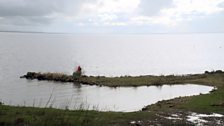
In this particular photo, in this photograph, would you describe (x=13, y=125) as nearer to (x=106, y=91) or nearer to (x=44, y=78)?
(x=106, y=91)

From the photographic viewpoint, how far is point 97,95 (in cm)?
4194

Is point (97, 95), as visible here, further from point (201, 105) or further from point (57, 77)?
point (201, 105)

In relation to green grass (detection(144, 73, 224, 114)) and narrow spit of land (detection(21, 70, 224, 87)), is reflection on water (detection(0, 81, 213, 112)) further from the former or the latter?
green grass (detection(144, 73, 224, 114))

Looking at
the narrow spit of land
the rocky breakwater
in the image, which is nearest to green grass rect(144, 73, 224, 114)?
the narrow spit of land

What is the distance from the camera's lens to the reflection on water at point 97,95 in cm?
3500

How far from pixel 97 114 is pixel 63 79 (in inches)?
1481

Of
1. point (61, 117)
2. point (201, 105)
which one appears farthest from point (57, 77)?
point (61, 117)

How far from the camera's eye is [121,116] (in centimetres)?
1944

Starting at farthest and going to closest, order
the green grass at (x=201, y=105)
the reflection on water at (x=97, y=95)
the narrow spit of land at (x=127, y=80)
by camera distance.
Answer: the narrow spit of land at (x=127, y=80)
the reflection on water at (x=97, y=95)
the green grass at (x=201, y=105)

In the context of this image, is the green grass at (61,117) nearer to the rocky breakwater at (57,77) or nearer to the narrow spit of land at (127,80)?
the narrow spit of land at (127,80)

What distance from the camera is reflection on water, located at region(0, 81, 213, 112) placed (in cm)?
3500

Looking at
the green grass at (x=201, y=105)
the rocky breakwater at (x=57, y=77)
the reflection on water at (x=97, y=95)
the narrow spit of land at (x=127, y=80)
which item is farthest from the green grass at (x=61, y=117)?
the rocky breakwater at (x=57, y=77)

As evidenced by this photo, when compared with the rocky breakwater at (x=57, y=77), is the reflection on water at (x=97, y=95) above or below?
below

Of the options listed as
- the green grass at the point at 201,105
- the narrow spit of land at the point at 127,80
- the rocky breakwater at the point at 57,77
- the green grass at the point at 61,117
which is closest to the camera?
the green grass at the point at 61,117
